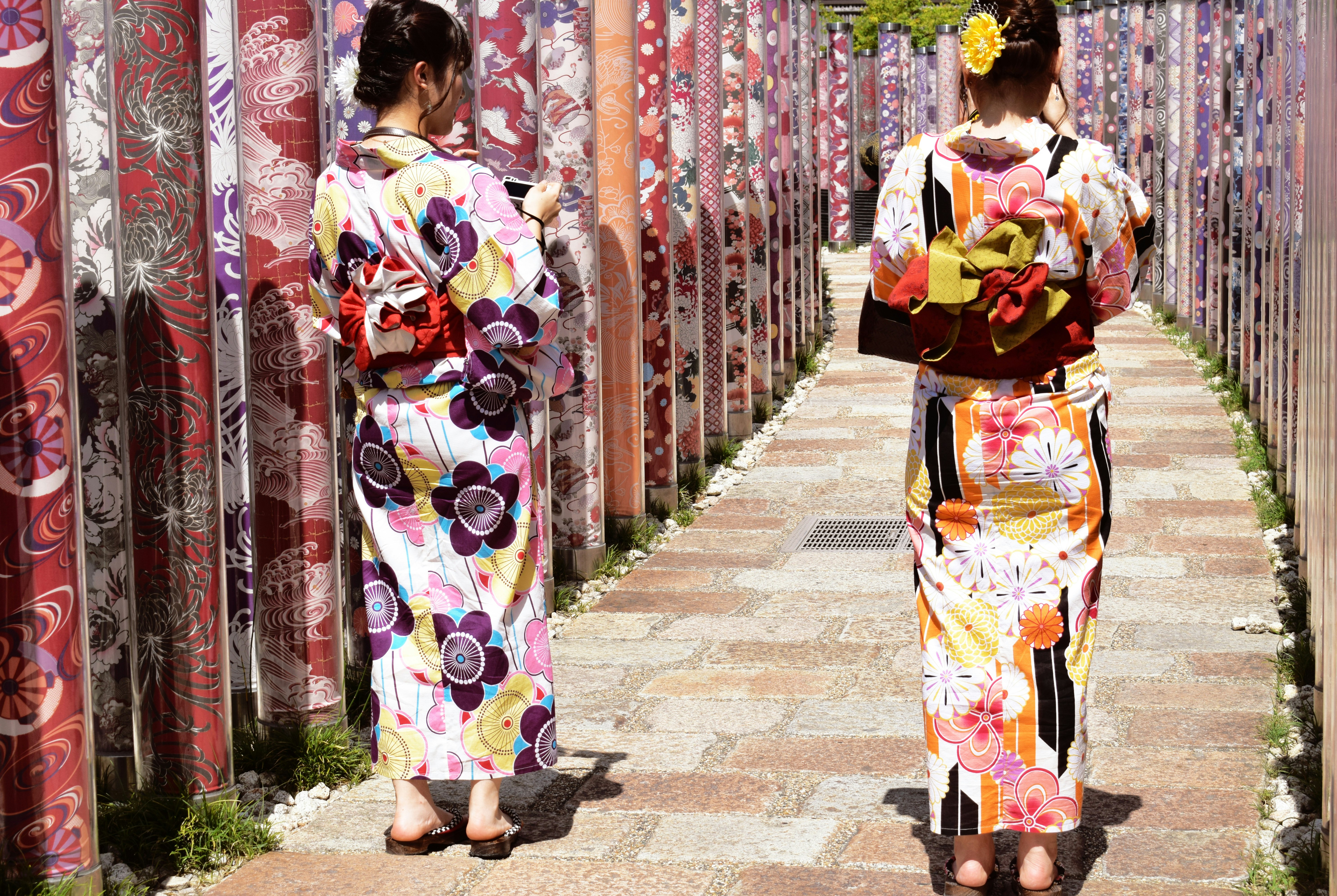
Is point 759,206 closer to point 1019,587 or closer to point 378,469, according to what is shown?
point 378,469

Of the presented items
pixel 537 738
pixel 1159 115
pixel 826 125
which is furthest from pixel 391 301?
A: pixel 826 125

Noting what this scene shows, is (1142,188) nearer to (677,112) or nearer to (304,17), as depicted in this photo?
(677,112)

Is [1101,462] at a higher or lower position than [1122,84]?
lower

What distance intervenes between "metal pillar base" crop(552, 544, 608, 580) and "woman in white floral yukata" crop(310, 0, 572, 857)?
2702 mm

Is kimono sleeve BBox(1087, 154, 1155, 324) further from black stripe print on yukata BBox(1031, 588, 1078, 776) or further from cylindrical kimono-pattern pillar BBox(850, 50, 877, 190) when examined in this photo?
cylindrical kimono-pattern pillar BBox(850, 50, 877, 190)

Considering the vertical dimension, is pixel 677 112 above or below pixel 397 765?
above

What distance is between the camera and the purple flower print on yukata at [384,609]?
10.9ft

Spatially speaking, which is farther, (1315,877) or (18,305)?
(1315,877)

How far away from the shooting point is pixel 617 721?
4.43 m

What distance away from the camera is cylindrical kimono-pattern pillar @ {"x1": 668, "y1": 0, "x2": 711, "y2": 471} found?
7793mm

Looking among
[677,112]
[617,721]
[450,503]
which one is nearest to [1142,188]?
[677,112]

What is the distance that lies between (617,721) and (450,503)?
1.36m

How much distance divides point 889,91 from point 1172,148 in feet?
34.0

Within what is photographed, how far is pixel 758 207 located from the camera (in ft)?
30.9
